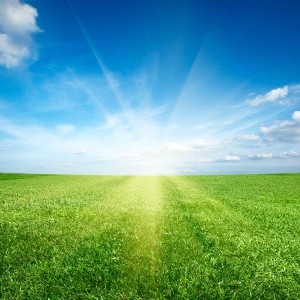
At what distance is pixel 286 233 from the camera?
1032 cm

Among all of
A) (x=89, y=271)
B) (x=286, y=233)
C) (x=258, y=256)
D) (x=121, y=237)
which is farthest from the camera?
(x=286, y=233)

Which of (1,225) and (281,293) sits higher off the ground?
(1,225)

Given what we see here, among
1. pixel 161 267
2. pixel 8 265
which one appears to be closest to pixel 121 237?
pixel 161 267

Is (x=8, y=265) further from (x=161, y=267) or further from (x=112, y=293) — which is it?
(x=161, y=267)

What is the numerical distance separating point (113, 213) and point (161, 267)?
279 inches

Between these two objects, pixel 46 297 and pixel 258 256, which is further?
pixel 258 256

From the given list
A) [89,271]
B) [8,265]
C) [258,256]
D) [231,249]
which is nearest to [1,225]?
[8,265]

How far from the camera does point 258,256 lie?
7.59 m

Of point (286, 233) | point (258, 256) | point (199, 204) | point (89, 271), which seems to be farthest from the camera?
point (199, 204)

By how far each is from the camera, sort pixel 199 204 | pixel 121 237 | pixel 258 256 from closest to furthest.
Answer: pixel 258 256 → pixel 121 237 → pixel 199 204

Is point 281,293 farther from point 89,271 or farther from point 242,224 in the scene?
point 242,224

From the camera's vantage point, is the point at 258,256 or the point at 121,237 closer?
the point at 258,256

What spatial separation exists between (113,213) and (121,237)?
173 inches

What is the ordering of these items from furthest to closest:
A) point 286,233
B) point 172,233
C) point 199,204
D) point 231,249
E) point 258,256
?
point 199,204
point 286,233
point 172,233
point 231,249
point 258,256
